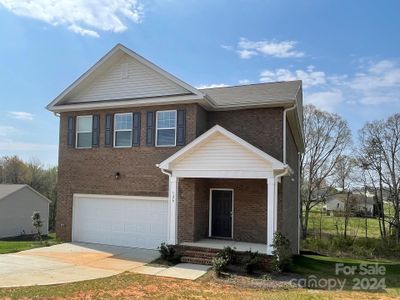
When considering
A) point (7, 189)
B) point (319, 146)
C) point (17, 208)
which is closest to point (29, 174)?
point (7, 189)

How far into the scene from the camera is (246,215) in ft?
47.4

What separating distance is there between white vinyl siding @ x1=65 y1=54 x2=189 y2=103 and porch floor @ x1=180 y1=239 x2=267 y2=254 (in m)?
6.12

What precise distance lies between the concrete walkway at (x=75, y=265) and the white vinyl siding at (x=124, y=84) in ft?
21.9

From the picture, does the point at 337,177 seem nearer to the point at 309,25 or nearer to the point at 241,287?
the point at 309,25

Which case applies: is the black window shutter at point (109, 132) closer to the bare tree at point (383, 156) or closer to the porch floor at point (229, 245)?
the porch floor at point (229, 245)

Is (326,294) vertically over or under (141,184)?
under

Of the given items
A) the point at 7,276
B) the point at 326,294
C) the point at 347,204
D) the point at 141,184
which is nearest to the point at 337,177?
the point at 347,204

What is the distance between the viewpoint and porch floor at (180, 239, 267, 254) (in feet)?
41.6

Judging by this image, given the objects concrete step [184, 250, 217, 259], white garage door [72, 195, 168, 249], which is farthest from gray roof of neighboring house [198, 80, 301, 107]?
concrete step [184, 250, 217, 259]

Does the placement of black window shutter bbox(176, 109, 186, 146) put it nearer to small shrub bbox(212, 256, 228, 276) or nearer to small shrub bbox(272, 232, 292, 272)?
small shrub bbox(212, 256, 228, 276)

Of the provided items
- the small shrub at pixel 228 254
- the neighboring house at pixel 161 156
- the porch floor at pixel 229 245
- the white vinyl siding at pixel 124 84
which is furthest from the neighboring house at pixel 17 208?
the small shrub at pixel 228 254

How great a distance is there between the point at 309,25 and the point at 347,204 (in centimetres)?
2415

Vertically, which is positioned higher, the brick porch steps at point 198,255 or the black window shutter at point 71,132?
the black window shutter at point 71,132

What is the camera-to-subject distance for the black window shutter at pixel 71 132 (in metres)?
16.9
